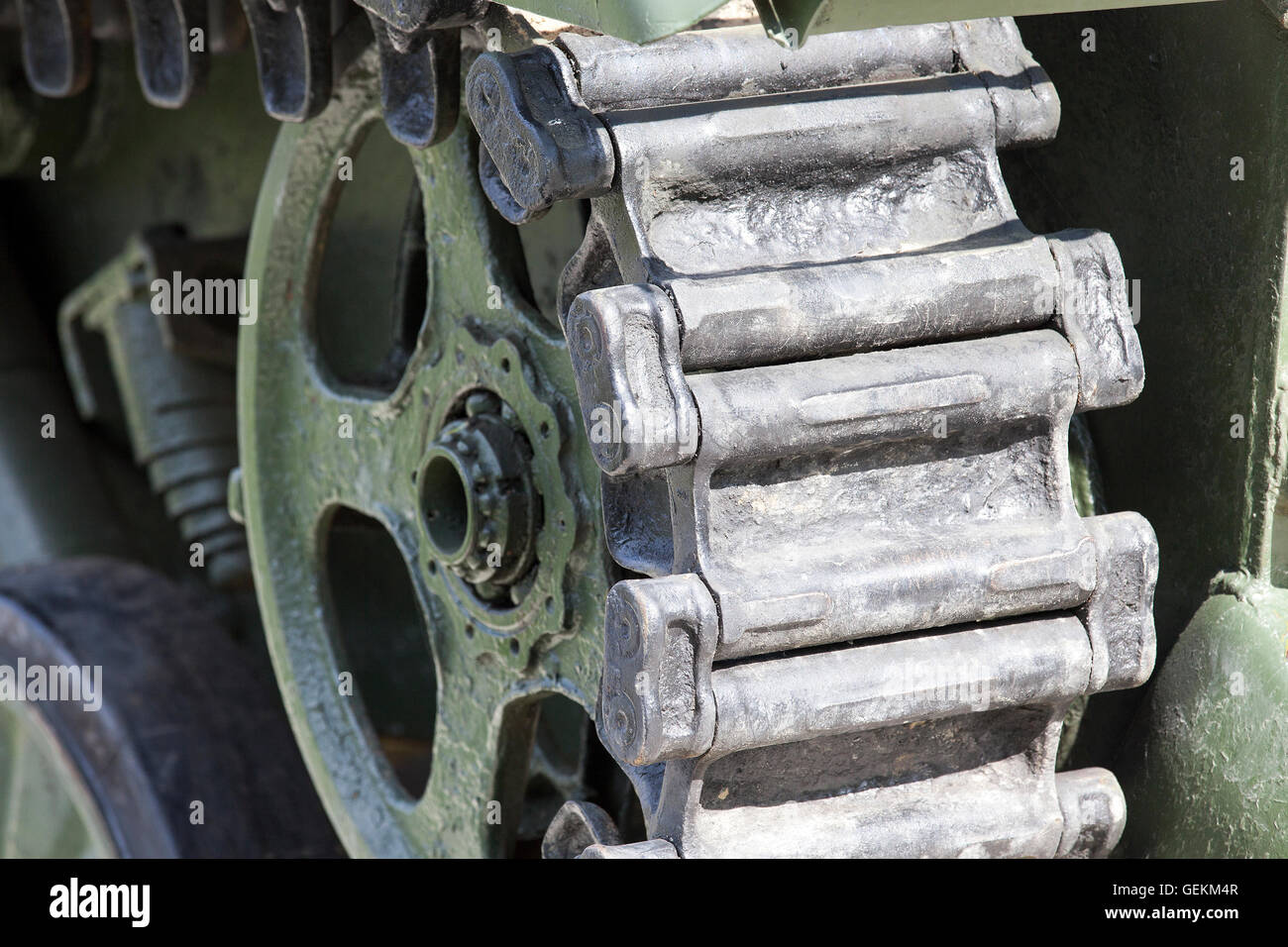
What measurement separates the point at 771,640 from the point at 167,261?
1.68 metres

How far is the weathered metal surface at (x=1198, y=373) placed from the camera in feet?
4.50

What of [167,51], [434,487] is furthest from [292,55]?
[434,487]

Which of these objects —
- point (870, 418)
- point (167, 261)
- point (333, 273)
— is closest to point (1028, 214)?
point (870, 418)

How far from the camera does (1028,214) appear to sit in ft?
5.14

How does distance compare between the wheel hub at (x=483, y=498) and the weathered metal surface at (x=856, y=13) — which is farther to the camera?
the wheel hub at (x=483, y=498)

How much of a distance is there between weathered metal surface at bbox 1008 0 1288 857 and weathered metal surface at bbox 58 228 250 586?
147 centimetres

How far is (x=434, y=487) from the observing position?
164 centimetres

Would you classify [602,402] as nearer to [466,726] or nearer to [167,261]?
[466,726]

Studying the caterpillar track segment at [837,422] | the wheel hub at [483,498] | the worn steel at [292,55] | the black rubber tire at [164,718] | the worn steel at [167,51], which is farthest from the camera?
the black rubber tire at [164,718]

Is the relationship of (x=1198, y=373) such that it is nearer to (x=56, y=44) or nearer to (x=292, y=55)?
(x=292, y=55)

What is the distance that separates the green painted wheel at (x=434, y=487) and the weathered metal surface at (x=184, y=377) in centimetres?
45

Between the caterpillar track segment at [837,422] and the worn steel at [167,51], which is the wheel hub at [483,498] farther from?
the worn steel at [167,51]

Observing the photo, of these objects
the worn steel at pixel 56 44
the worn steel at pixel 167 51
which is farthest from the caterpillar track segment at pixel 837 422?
the worn steel at pixel 56 44

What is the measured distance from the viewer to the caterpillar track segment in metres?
1.17
